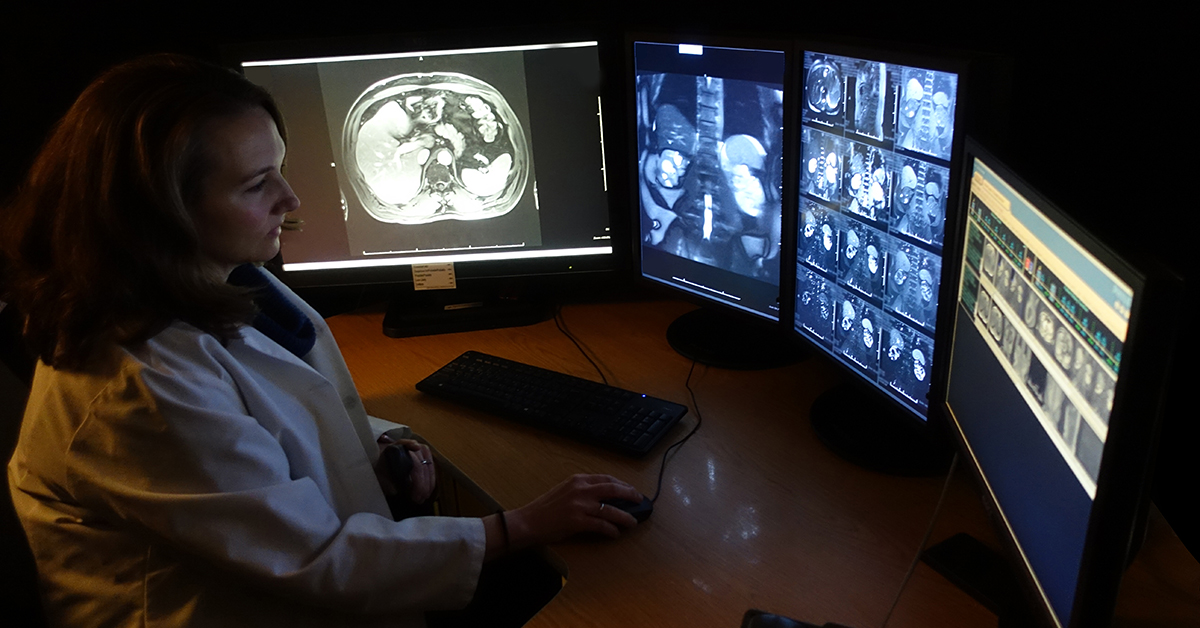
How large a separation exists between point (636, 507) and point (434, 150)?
845 mm

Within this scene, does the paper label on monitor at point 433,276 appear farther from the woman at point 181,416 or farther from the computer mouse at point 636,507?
the computer mouse at point 636,507

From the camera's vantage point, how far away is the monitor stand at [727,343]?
1.53 meters

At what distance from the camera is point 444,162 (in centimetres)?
166

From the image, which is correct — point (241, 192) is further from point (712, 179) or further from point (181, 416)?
point (712, 179)

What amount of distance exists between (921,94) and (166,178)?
2.94ft

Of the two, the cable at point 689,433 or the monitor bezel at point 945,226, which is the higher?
the monitor bezel at point 945,226

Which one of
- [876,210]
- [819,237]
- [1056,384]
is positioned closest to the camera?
[1056,384]

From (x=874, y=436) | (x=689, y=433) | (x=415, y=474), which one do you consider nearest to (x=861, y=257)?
(x=874, y=436)

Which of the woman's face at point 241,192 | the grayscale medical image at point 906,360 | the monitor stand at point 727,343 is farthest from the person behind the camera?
the monitor stand at point 727,343

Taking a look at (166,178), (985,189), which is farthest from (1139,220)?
(166,178)

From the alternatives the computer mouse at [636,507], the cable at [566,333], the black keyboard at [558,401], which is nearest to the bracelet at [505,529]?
the computer mouse at [636,507]

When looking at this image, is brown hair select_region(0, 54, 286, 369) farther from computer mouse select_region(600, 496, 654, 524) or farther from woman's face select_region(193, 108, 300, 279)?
computer mouse select_region(600, 496, 654, 524)

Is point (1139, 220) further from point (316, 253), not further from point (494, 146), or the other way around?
point (316, 253)

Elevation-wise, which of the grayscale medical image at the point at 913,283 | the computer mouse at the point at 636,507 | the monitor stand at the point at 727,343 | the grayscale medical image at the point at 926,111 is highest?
the grayscale medical image at the point at 926,111
